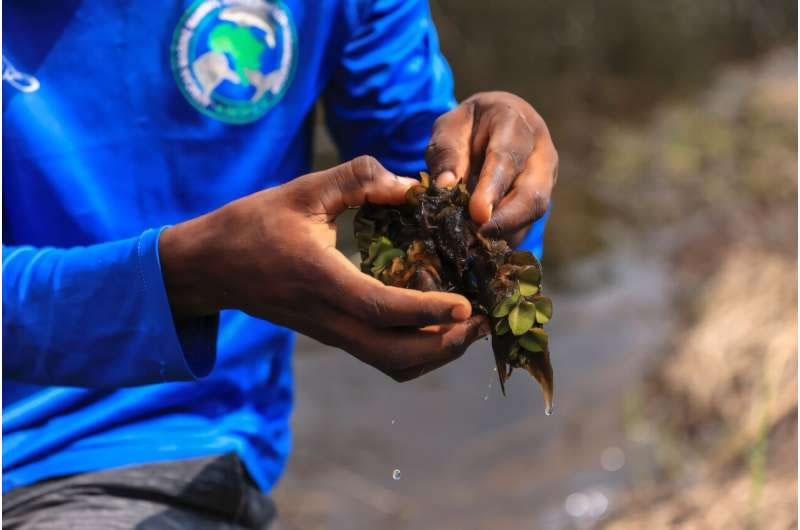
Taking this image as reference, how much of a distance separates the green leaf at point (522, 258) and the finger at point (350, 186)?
18 cm

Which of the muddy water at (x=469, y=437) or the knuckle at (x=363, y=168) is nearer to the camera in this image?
the knuckle at (x=363, y=168)

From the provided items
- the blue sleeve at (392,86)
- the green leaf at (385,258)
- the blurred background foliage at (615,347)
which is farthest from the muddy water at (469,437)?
the green leaf at (385,258)

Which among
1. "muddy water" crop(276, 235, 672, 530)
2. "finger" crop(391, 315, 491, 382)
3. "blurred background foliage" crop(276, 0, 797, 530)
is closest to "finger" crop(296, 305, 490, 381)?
"finger" crop(391, 315, 491, 382)

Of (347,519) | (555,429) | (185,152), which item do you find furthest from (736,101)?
(185,152)

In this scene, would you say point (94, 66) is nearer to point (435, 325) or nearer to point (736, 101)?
point (435, 325)

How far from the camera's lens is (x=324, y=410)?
391cm

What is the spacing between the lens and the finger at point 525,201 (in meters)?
1.35

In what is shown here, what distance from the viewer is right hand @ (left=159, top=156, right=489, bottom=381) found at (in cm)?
122

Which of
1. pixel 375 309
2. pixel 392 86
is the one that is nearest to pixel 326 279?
pixel 375 309

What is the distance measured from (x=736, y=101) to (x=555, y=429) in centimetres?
363

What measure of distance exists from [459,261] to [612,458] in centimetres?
247

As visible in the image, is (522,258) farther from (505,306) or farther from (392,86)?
(392,86)

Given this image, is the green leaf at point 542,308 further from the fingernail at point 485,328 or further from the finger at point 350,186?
the finger at point 350,186

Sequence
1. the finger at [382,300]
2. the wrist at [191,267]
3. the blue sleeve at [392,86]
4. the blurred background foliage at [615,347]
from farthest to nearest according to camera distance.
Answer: the blurred background foliage at [615,347] < the blue sleeve at [392,86] < the wrist at [191,267] < the finger at [382,300]
